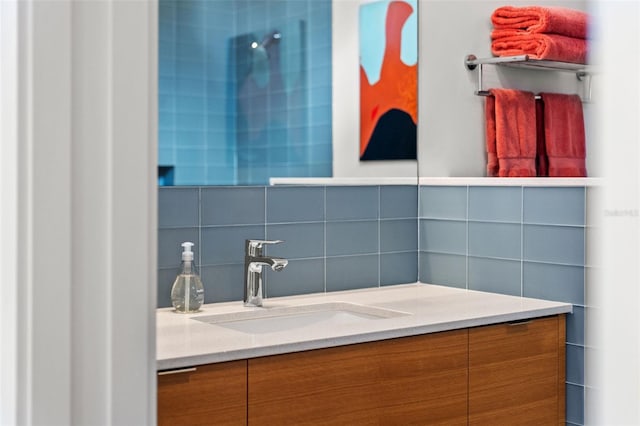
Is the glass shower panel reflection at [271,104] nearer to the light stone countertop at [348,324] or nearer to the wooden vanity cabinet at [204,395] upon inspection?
the light stone countertop at [348,324]

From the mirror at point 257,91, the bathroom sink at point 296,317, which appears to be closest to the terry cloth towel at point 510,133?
the mirror at point 257,91

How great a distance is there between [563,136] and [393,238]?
70 centimetres

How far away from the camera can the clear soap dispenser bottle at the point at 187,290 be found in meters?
2.11

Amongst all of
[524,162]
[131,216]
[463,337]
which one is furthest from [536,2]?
[131,216]

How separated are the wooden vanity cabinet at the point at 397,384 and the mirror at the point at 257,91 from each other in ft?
2.19

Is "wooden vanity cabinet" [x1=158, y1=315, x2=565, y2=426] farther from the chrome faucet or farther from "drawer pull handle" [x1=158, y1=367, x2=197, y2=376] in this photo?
the chrome faucet

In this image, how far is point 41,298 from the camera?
2.89ft

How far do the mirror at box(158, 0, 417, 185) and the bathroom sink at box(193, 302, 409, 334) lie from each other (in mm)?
370

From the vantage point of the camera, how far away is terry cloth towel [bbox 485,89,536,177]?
8.93ft

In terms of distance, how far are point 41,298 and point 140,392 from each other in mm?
154

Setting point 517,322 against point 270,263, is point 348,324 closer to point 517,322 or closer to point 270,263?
point 270,263

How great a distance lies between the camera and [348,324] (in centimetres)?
198

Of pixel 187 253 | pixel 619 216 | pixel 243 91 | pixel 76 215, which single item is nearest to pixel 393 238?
pixel 243 91

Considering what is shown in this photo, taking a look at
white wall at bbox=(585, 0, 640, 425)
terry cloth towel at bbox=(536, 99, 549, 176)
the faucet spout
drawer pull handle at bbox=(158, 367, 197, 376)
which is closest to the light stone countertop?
drawer pull handle at bbox=(158, 367, 197, 376)
